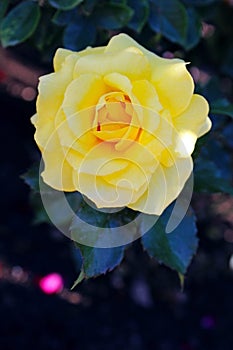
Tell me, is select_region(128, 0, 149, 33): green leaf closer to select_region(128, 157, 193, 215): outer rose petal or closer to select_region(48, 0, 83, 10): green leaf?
select_region(48, 0, 83, 10): green leaf

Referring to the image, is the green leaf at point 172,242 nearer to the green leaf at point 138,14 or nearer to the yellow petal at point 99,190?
the yellow petal at point 99,190

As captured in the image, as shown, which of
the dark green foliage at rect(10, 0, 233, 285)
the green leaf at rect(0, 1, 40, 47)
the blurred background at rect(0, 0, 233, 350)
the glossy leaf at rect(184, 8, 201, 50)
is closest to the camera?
the dark green foliage at rect(10, 0, 233, 285)

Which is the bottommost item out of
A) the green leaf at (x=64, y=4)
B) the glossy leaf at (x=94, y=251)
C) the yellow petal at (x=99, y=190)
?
the glossy leaf at (x=94, y=251)

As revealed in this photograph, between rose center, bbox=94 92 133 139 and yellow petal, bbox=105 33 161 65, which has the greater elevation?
yellow petal, bbox=105 33 161 65

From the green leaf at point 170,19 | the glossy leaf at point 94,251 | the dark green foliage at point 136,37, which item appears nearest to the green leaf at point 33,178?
the dark green foliage at point 136,37

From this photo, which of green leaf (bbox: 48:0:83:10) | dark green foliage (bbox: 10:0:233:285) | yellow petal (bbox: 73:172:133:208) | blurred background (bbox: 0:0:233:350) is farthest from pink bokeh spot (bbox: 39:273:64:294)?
yellow petal (bbox: 73:172:133:208)

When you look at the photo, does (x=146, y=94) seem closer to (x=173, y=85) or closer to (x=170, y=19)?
(x=173, y=85)
